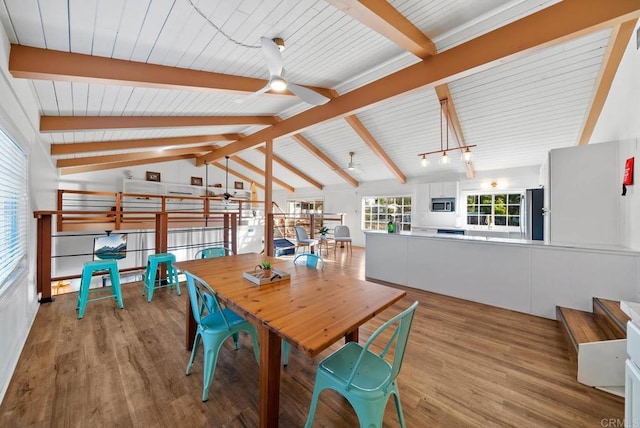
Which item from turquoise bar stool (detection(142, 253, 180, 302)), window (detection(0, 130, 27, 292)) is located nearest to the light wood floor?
turquoise bar stool (detection(142, 253, 180, 302))

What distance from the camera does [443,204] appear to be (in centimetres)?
659

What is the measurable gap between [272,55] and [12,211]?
8.07 feet

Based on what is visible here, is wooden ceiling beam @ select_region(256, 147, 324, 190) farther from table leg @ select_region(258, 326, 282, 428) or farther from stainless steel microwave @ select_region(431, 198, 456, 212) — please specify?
table leg @ select_region(258, 326, 282, 428)

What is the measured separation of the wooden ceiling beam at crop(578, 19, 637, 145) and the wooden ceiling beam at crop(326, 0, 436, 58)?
1.78 m

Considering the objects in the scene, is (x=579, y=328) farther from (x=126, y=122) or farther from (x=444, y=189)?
(x=126, y=122)

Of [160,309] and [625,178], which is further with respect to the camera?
[160,309]

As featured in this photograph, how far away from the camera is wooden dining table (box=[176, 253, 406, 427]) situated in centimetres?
115

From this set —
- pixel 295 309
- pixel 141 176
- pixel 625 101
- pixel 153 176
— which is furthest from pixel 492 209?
pixel 141 176

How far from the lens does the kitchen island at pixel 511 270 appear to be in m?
2.44

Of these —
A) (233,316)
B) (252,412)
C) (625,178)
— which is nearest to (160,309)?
→ (233,316)

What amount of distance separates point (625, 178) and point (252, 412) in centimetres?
364

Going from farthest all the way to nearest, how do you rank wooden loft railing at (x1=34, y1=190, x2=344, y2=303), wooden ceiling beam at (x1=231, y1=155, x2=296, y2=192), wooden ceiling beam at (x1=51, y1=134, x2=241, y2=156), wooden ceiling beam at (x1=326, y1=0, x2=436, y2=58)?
1. wooden ceiling beam at (x1=231, y1=155, x2=296, y2=192)
2. wooden ceiling beam at (x1=51, y1=134, x2=241, y2=156)
3. wooden loft railing at (x1=34, y1=190, x2=344, y2=303)
4. wooden ceiling beam at (x1=326, y1=0, x2=436, y2=58)

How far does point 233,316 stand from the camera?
188cm

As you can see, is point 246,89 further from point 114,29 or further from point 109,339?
point 109,339
